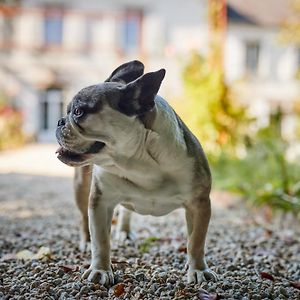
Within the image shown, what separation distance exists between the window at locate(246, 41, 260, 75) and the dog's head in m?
19.9

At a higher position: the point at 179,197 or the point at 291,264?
the point at 179,197

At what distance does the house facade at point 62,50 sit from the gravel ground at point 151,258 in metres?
13.8

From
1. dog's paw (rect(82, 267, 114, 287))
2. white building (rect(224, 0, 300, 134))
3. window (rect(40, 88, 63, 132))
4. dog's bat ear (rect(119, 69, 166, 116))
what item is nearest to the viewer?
dog's bat ear (rect(119, 69, 166, 116))

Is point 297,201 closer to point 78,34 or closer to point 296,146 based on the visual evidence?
point 296,146

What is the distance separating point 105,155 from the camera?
2186 mm

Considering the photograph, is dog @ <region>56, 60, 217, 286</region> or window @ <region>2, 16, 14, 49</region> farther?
window @ <region>2, 16, 14, 49</region>

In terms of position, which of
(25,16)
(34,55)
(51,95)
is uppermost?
(25,16)

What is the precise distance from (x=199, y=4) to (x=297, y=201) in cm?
1629

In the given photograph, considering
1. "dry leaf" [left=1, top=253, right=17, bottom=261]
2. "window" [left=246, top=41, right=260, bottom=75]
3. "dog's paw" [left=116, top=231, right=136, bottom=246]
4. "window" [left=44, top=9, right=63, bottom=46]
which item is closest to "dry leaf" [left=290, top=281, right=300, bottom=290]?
"dog's paw" [left=116, top=231, right=136, bottom=246]

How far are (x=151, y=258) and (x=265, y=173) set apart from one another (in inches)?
147

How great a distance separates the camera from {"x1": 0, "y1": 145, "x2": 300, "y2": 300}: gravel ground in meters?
2.25

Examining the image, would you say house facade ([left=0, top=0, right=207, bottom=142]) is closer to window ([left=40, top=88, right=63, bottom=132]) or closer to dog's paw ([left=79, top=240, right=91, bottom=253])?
window ([left=40, top=88, right=63, bottom=132])

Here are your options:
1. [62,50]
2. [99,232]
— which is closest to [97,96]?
[99,232]

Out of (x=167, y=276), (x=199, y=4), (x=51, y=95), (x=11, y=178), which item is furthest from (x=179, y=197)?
(x=199, y=4)
